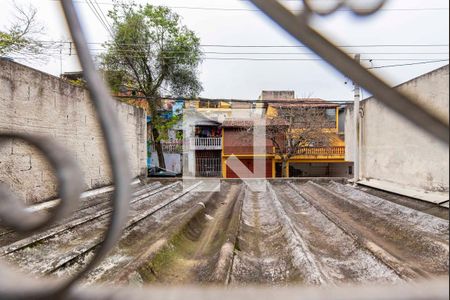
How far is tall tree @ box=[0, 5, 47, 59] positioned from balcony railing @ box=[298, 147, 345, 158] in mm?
11602

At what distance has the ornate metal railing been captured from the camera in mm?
397

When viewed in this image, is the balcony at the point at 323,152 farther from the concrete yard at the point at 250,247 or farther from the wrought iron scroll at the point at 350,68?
the wrought iron scroll at the point at 350,68

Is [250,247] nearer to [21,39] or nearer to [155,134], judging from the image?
[21,39]

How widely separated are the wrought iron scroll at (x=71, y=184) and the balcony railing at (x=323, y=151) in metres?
15.5

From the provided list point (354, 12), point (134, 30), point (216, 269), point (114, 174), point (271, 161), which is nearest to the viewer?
point (114, 174)

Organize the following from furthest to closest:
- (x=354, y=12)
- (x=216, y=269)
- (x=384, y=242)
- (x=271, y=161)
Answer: (x=271, y=161) → (x=384, y=242) → (x=216, y=269) → (x=354, y=12)

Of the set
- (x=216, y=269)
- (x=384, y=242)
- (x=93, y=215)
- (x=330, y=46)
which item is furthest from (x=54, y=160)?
(x=93, y=215)

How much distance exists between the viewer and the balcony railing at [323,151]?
1553 centimetres

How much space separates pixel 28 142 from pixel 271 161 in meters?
16.3

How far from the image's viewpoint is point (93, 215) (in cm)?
282

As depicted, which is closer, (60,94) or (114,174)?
(114,174)

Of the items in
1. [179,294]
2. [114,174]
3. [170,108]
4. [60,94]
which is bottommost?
[179,294]

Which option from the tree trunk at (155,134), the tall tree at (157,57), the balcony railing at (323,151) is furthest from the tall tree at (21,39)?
the balcony railing at (323,151)

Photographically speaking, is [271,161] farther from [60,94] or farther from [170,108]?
[60,94]
